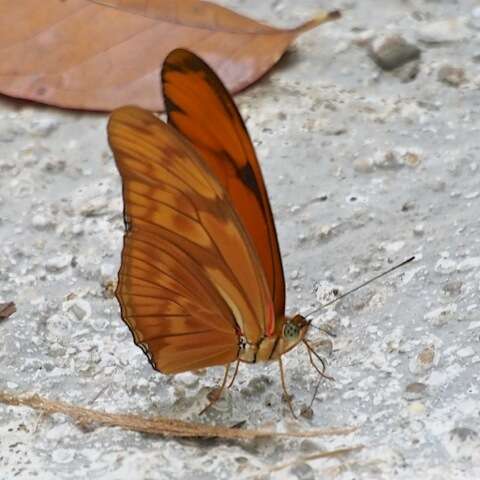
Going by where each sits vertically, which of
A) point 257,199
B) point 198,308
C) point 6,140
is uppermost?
point 257,199

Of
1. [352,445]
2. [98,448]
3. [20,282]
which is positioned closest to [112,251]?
[20,282]

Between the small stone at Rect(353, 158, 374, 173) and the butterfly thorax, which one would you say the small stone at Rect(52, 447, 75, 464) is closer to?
the butterfly thorax

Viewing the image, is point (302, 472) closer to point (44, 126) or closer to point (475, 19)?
point (44, 126)

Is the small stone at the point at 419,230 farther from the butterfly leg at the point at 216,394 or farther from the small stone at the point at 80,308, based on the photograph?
the small stone at the point at 80,308

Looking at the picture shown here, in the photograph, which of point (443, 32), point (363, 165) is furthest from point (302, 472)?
point (443, 32)

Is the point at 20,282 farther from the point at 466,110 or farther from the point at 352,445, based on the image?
the point at 466,110

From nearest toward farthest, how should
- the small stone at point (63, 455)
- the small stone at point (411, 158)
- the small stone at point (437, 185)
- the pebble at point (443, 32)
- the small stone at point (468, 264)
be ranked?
the small stone at point (63, 455)
the small stone at point (468, 264)
the small stone at point (437, 185)
the small stone at point (411, 158)
the pebble at point (443, 32)

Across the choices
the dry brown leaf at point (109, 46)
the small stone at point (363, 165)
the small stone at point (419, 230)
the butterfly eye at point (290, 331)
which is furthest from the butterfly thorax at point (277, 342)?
the dry brown leaf at point (109, 46)
